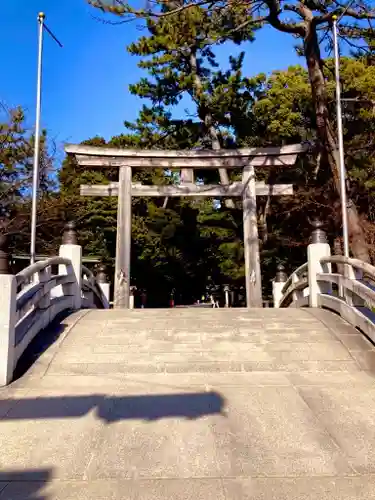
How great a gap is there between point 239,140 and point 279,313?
12358mm

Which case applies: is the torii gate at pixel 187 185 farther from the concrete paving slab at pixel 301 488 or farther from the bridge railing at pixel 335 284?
the concrete paving slab at pixel 301 488

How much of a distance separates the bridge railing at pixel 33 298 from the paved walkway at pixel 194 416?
343 millimetres

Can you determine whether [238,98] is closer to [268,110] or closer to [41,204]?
[268,110]

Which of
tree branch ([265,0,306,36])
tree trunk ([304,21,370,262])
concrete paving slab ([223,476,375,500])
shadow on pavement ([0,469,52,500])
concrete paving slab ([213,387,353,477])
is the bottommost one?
concrete paving slab ([223,476,375,500])

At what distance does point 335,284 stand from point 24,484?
6906 millimetres

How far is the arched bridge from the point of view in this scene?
2879 millimetres

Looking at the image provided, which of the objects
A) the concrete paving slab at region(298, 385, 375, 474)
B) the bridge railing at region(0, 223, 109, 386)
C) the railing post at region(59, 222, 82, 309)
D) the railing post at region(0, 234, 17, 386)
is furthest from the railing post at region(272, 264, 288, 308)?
the railing post at region(0, 234, 17, 386)

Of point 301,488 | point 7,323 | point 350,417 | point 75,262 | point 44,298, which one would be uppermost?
point 75,262

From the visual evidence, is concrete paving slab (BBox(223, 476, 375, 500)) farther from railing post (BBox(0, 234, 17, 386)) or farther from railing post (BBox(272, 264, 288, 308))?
railing post (BBox(272, 264, 288, 308))

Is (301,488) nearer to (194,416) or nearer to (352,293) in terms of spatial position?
(194,416)

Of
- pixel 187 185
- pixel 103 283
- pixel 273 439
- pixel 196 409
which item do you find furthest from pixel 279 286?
pixel 273 439

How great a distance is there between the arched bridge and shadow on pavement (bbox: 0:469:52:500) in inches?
0.5

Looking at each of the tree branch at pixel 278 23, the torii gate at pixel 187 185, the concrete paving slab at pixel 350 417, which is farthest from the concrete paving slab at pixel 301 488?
the tree branch at pixel 278 23

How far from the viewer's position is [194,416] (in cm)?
388
